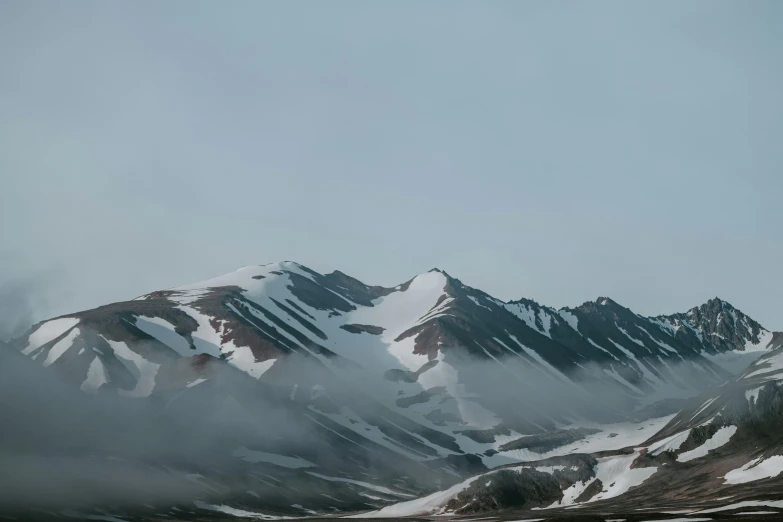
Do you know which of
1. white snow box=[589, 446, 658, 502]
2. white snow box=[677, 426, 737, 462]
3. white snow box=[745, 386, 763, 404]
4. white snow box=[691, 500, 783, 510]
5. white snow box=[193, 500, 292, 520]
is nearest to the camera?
white snow box=[691, 500, 783, 510]

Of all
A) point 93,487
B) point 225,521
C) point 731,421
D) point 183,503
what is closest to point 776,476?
point 731,421

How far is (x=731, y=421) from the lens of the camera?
18862 cm

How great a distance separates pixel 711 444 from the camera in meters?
183

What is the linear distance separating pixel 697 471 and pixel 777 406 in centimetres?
3234

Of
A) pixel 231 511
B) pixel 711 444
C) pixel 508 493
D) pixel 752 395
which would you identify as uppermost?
pixel 752 395

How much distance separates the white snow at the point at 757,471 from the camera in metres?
152

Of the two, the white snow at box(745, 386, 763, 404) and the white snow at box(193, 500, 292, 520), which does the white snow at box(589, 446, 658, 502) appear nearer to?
the white snow at box(745, 386, 763, 404)

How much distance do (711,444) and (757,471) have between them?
28.5 m

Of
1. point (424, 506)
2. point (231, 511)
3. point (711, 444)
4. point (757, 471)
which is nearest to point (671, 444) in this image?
point (711, 444)

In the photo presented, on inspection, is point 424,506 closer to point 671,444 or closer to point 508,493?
point 508,493

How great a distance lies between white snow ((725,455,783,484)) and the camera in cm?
15188

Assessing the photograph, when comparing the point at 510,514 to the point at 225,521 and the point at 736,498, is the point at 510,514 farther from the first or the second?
the point at 225,521

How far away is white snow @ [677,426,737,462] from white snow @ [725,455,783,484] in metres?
19.2

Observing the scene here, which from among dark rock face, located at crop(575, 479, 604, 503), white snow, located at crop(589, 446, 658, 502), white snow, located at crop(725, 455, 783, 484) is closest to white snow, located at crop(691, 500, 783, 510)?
white snow, located at crop(725, 455, 783, 484)
